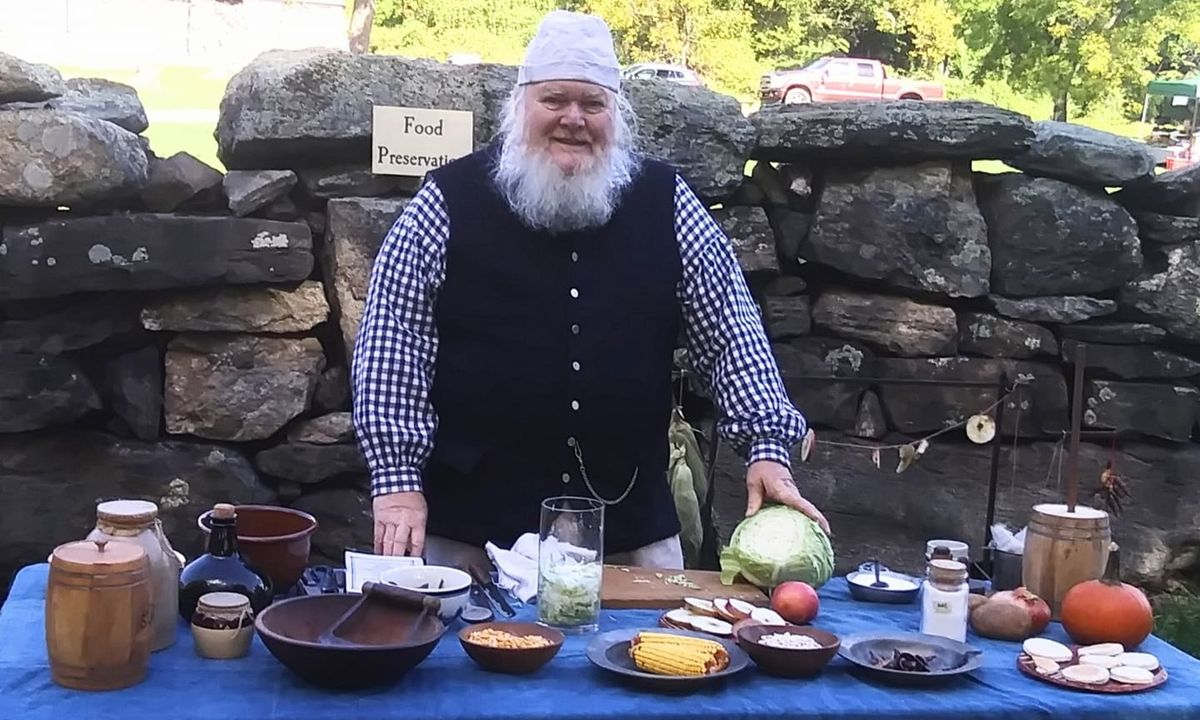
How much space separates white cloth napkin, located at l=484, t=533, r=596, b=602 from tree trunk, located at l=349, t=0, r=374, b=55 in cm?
887

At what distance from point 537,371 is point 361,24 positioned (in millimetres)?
9084

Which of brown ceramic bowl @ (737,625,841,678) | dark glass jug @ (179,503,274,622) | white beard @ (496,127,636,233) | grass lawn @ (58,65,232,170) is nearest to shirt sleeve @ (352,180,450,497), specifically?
white beard @ (496,127,636,233)

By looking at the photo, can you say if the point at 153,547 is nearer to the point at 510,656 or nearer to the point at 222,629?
the point at 222,629

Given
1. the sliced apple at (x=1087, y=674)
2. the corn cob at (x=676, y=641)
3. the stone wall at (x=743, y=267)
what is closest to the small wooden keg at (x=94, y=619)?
the corn cob at (x=676, y=641)

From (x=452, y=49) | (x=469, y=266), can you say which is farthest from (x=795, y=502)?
(x=452, y=49)

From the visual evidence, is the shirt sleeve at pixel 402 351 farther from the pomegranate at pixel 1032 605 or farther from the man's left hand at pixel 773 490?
the pomegranate at pixel 1032 605

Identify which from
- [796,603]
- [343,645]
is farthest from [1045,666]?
[343,645]

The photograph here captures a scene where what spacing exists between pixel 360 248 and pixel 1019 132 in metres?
2.10

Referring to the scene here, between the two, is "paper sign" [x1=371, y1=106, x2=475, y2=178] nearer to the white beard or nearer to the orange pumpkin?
the white beard

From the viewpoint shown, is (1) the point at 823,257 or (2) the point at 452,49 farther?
(2) the point at 452,49

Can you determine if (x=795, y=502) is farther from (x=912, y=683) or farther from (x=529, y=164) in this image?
(x=529, y=164)

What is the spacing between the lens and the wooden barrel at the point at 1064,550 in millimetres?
2049

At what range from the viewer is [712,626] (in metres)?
1.94

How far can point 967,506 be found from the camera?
416cm
